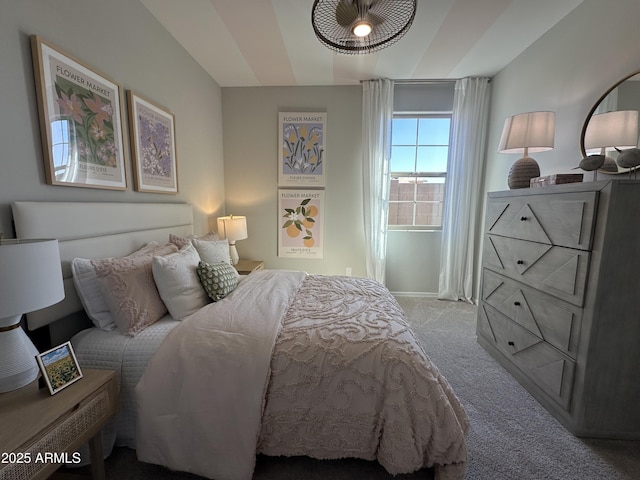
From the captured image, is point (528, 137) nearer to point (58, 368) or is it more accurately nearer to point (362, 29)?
point (362, 29)

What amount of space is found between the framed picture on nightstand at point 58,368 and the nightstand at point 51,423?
1.0 inches

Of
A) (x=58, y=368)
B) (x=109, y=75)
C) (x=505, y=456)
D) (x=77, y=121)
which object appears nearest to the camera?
(x=58, y=368)

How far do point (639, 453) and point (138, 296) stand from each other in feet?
8.94

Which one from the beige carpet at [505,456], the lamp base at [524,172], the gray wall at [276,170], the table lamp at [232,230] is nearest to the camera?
the beige carpet at [505,456]

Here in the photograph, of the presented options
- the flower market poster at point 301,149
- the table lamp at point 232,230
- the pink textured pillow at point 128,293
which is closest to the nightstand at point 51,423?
the pink textured pillow at point 128,293

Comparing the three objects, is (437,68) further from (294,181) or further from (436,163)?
(294,181)

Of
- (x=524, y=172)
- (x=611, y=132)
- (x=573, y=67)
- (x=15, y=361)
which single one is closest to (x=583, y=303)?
(x=524, y=172)

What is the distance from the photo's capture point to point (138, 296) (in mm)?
1332

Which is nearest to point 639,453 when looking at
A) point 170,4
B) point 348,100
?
point 348,100

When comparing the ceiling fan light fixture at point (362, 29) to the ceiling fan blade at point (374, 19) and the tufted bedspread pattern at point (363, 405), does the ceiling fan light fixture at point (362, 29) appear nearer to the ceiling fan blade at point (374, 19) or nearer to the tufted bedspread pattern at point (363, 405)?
the ceiling fan blade at point (374, 19)

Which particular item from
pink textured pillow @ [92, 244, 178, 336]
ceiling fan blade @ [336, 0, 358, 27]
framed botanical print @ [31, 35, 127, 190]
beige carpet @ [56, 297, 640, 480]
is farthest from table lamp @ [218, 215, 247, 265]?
ceiling fan blade @ [336, 0, 358, 27]

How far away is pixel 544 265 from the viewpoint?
62.1 inches

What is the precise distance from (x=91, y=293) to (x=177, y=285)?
0.39m

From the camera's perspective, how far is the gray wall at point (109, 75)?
1122mm
